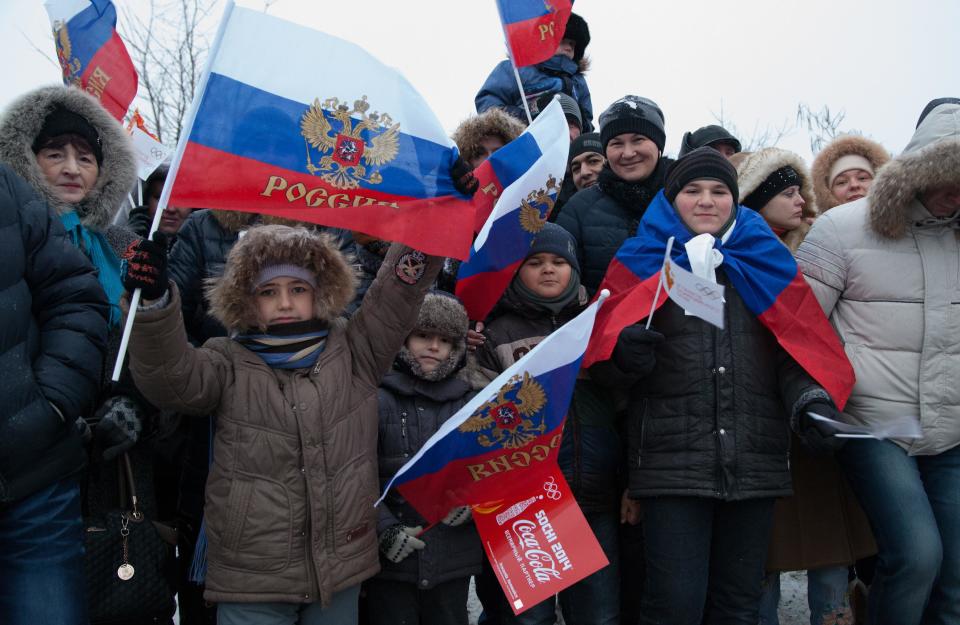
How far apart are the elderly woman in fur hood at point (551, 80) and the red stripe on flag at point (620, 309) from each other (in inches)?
100.0

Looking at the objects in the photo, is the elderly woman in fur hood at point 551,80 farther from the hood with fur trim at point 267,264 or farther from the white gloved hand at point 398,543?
the white gloved hand at point 398,543

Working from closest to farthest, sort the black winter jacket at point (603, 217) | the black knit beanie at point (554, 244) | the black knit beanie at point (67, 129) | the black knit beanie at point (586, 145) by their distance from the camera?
the black knit beanie at point (67, 129) → the black knit beanie at point (554, 244) → the black winter jacket at point (603, 217) → the black knit beanie at point (586, 145)

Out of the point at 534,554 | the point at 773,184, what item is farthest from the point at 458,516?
the point at 773,184

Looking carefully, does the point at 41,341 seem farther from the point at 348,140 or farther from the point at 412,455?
the point at 412,455

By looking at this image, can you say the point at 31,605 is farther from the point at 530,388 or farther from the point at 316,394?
the point at 530,388

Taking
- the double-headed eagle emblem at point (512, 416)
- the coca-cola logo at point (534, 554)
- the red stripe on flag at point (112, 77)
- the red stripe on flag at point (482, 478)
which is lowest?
the coca-cola logo at point (534, 554)

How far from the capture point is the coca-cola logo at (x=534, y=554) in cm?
309

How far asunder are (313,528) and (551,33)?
3.19 m

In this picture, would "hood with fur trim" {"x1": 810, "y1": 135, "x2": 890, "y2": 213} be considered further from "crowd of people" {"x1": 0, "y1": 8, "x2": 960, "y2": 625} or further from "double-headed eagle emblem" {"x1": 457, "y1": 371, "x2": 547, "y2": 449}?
"double-headed eagle emblem" {"x1": 457, "y1": 371, "x2": 547, "y2": 449}

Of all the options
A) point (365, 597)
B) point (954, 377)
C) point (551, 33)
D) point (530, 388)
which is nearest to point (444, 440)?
point (530, 388)

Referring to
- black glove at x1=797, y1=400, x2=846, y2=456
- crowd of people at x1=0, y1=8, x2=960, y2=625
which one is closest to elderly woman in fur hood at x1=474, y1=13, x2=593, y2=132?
crowd of people at x1=0, y1=8, x2=960, y2=625

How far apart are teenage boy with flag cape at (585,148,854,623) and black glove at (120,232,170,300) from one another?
1.81 meters

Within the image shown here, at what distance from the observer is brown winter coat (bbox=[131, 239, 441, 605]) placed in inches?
112

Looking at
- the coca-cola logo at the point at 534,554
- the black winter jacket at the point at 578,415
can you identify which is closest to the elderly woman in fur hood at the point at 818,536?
the black winter jacket at the point at 578,415
